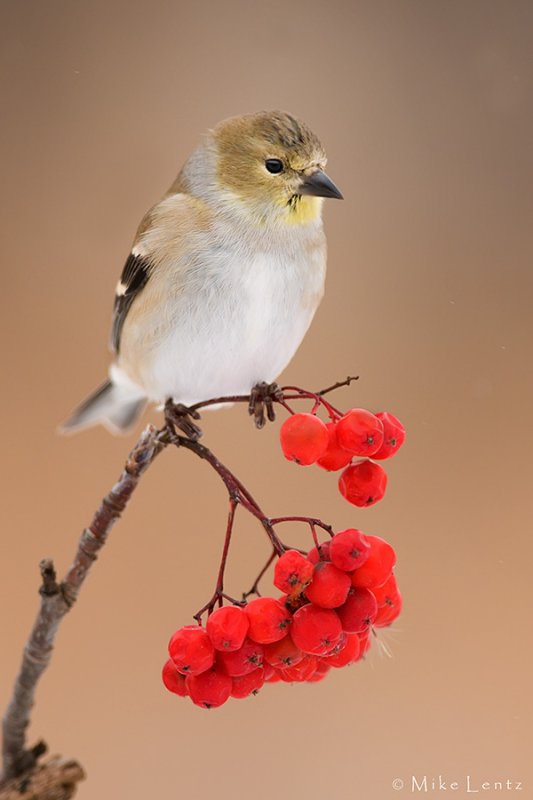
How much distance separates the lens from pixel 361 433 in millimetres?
623

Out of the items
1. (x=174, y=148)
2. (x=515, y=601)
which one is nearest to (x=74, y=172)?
(x=174, y=148)

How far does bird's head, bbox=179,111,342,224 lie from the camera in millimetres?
900

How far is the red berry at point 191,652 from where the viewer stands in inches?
23.7

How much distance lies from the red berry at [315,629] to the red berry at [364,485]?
0.32 feet

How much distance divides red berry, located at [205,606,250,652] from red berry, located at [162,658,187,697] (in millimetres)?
51

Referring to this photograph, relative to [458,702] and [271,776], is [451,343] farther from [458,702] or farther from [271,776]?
[271,776]

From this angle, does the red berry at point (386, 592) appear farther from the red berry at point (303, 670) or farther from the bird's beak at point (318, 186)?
the bird's beak at point (318, 186)

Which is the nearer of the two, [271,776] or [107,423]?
[107,423]

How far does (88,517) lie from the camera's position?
1508 mm

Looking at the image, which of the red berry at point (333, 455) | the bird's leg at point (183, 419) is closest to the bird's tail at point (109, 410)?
the bird's leg at point (183, 419)

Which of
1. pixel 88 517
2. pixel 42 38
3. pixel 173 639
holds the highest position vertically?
pixel 42 38

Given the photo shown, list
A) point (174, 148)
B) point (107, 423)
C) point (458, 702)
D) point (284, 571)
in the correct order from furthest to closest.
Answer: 1. point (174, 148)
2. point (458, 702)
3. point (107, 423)
4. point (284, 571)

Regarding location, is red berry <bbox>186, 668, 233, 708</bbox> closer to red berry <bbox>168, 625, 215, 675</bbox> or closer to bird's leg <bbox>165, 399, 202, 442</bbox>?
red berry <bbox>168, 625, 215, 675</bbox>

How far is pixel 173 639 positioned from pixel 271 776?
0.93m
